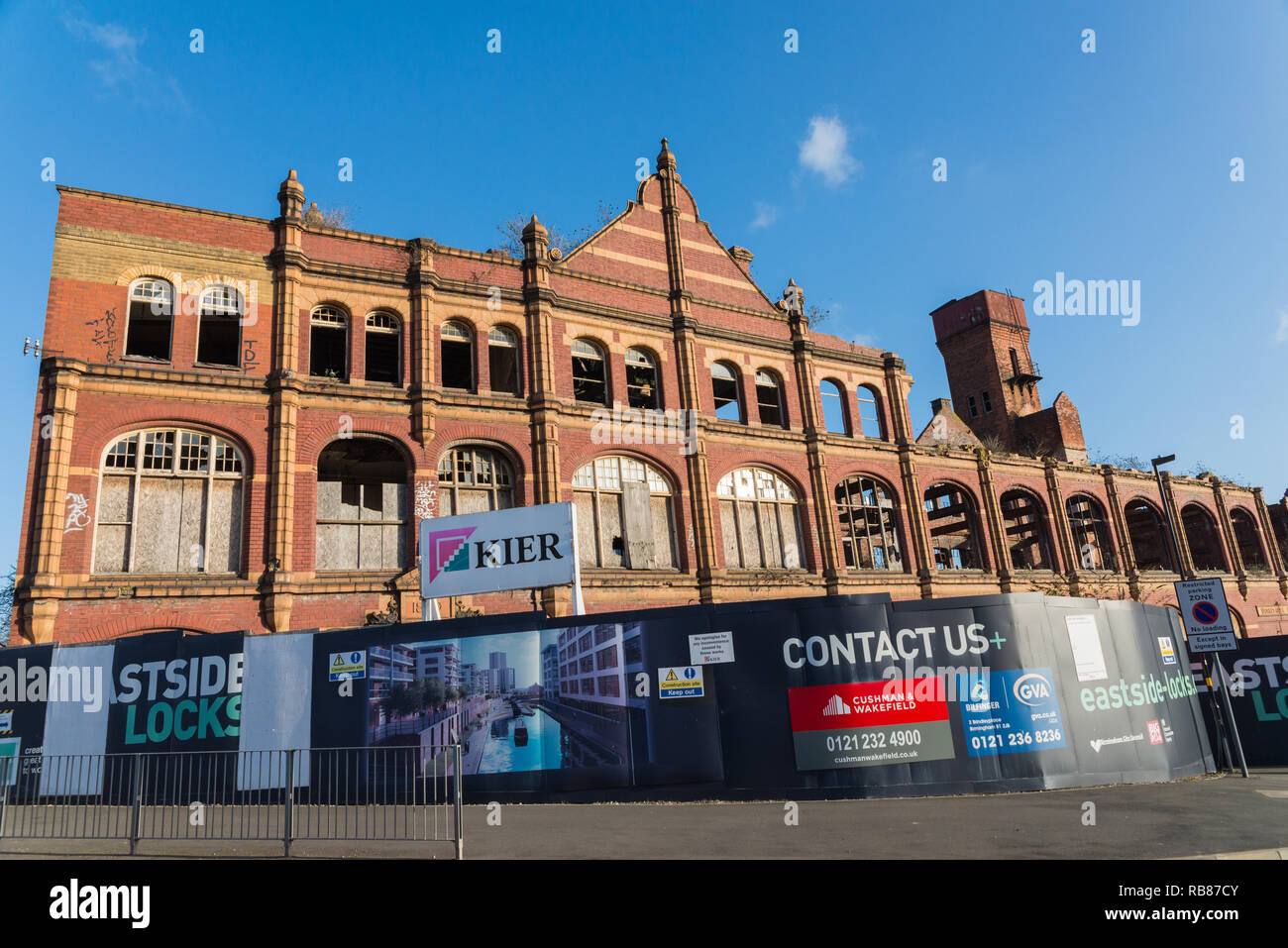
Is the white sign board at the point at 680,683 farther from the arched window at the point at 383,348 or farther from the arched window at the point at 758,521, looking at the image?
the arched window at the point at 383,348

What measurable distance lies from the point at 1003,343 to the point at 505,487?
116ft

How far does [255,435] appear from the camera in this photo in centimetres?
1938

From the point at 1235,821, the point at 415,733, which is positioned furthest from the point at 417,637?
the point at 1235,821

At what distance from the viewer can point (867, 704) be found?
12.7m

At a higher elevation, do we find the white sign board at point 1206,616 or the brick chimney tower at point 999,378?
the brick chimney tower at point 999,378

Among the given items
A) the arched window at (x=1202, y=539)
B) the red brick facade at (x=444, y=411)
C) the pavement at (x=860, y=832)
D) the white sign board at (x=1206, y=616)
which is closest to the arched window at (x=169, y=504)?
the red brick facade at (x=444, y=411)

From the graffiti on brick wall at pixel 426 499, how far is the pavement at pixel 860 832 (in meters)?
9.76

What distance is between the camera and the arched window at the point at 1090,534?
119 ft

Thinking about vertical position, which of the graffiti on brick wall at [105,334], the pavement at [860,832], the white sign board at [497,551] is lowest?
the pavement at [860,832]

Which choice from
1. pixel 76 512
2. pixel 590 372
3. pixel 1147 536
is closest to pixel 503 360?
pixel 590 372

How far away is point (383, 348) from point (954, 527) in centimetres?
2715

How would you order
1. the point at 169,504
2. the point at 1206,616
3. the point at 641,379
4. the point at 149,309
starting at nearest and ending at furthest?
the point at 1206,616, the point at 169,504, the point at 149,309, the point at 641,379

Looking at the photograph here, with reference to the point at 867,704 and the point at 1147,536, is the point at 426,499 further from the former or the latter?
the point at 1147,536

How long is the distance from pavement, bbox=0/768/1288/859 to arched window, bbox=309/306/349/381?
564 inches
